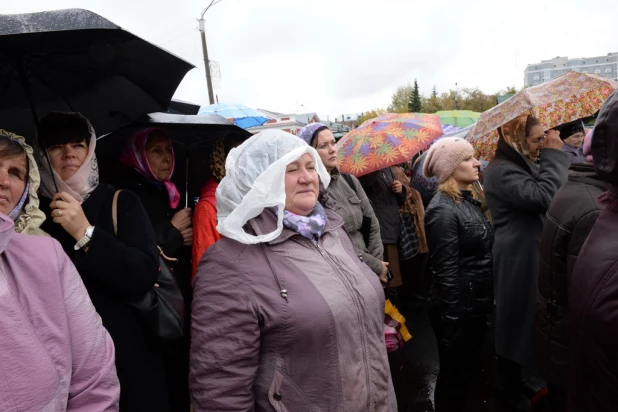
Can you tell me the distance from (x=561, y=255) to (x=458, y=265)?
3.34 feet

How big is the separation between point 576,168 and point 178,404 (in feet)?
8.35

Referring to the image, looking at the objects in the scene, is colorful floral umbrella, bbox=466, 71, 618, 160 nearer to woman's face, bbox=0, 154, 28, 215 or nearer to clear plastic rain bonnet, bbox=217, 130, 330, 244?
clear plastic rain bonnet, bbox=217, 130, 330, 244

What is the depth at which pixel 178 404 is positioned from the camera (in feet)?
8.05

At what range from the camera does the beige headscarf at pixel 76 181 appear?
1.91 m

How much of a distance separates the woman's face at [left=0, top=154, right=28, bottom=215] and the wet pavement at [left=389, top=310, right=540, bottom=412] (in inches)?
121

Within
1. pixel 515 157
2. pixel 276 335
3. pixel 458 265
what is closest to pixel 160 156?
pixel 276 335

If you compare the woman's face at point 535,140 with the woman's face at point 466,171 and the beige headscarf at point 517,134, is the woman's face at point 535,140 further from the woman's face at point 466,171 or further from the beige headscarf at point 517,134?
the woman's face at point 466,171

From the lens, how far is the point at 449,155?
3.29m

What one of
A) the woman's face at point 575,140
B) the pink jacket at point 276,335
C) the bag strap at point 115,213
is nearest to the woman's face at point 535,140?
the woman's face at point 575,140

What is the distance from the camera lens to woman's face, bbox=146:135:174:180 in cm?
278

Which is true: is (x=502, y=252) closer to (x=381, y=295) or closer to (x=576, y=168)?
(x=576, y=168)

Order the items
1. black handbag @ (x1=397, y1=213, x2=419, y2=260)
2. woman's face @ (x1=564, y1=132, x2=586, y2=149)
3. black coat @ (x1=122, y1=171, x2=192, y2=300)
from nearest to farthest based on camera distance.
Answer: black coat @ (x1=122, y1=171, x2=192, y2=300)
black handbag @ (x1=397, y1=213, x2=419, y2=260)
woman's face @ (x1=564, y1=132, x2=586, y2=149)

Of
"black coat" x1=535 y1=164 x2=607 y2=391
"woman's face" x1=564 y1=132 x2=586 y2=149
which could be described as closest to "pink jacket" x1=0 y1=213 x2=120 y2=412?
"black coat" x1=535 y1=164 x2=607 y2=391

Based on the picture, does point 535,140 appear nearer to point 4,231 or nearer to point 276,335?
point 276,335
